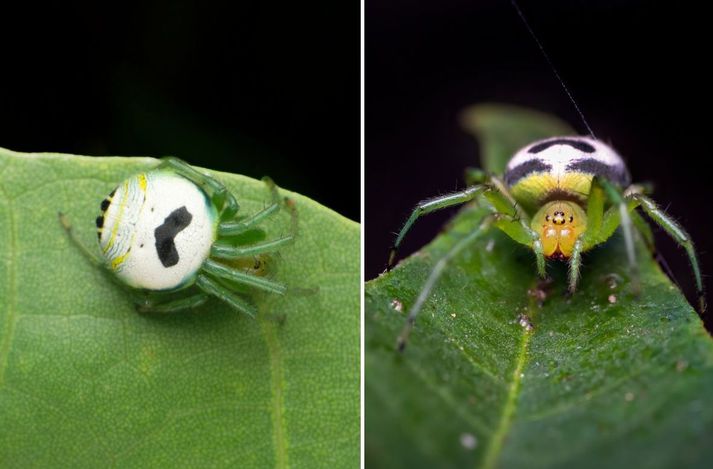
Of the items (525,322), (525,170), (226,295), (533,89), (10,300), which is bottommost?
(10,300)

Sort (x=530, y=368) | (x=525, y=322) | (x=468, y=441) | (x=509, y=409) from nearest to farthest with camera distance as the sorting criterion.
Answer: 1. (x=468, y=441)
2. (x=509, y=409)
3. (x=530, y=368)
4. (x=525, y=322)

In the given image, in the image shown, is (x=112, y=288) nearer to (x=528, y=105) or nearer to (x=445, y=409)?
(x=445, y=409)

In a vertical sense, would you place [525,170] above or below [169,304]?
above

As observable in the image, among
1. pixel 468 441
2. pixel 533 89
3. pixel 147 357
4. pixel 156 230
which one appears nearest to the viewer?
pixel 468 441

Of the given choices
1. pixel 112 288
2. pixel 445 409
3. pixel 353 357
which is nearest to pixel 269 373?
pixel 353 357

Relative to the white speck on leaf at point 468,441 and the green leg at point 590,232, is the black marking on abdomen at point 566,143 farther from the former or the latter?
the white speck on leaf at point 468,441

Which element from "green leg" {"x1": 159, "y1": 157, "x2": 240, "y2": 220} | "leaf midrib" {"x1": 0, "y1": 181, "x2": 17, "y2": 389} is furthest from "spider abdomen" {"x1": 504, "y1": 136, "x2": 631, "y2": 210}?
"leaf midrib" {"x1": 0, "y1": 181, "x2": 17, "y2": 389}

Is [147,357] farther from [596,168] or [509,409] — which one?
[596,168]

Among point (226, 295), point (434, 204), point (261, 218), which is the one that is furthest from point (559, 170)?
point (226, 295)
